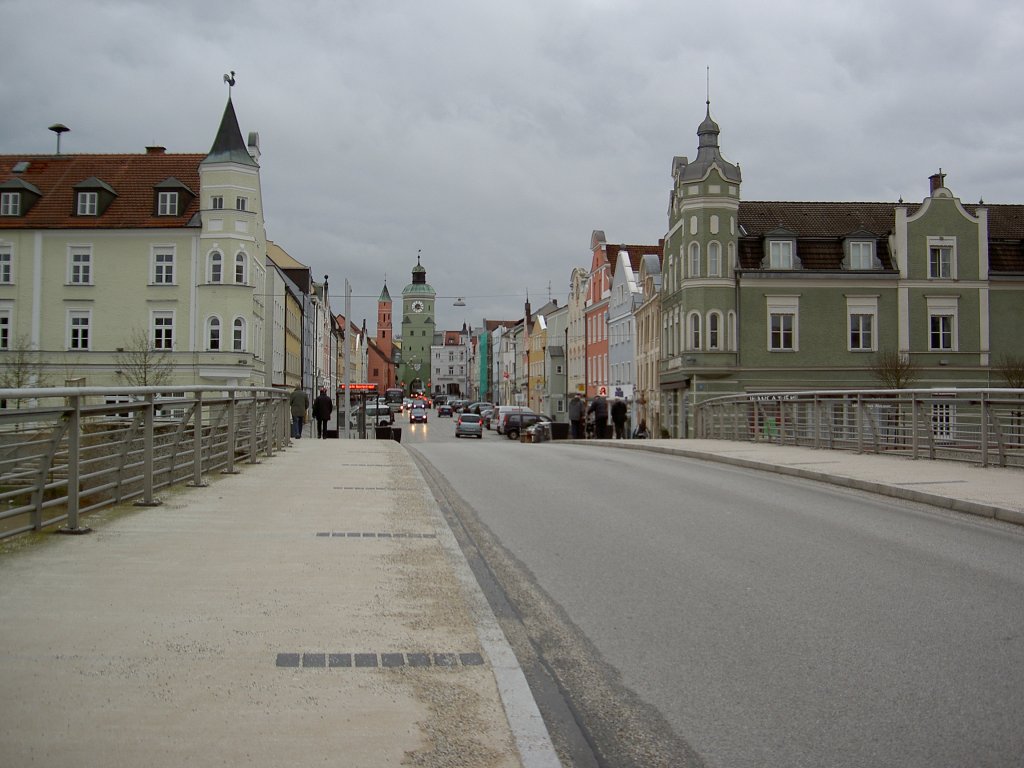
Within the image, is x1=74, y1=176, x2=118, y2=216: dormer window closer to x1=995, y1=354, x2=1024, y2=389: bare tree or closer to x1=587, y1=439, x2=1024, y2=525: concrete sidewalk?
x1=587, y1=439, x2=1024, y2=525: concrete sidewalk

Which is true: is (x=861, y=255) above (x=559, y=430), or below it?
above

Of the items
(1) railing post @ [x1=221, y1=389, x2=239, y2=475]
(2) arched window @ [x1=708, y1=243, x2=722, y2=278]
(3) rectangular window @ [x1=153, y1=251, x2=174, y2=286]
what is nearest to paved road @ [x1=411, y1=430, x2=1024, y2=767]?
(1) railing post @ [x1=221, y1=389, x2=239, y2=475]

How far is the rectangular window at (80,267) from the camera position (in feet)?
167

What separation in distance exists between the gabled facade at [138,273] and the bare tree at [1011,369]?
1382 inches

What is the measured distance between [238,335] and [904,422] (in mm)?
37807

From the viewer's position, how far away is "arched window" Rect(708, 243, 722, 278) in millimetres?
49781

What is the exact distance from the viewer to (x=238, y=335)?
5069 centimetres

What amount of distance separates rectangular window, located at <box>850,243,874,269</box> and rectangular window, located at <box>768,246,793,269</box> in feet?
9.96

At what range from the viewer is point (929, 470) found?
1616cm

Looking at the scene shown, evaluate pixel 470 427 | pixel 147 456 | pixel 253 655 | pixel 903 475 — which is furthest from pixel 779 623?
pixel 470 427

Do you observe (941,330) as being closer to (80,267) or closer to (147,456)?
(80,267)

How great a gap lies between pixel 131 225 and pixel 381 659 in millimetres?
50047

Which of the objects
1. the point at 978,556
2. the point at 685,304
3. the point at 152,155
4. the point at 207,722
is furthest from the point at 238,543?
the point at 152,155

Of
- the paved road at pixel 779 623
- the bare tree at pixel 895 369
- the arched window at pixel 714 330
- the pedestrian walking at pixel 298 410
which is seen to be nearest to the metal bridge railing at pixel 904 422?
the paved road at pixel 779 623
